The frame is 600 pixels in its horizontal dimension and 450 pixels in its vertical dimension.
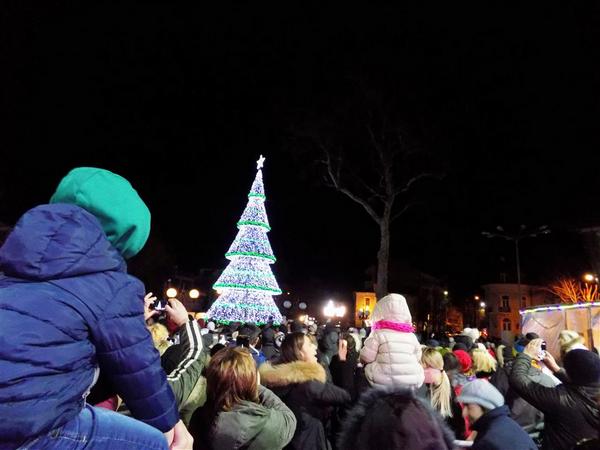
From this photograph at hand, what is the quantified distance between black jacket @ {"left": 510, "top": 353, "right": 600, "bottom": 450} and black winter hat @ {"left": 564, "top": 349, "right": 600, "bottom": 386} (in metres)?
0.07

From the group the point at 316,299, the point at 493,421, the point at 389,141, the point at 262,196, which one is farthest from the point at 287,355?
the point at 316,299

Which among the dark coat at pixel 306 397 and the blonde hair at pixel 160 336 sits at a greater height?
the blonde hair at pixel 160 336

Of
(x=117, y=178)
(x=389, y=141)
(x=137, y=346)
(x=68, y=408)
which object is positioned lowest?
(x=68, y=408)

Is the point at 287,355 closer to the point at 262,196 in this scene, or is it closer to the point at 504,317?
the point at 262,196

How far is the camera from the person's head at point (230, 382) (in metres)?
3.20

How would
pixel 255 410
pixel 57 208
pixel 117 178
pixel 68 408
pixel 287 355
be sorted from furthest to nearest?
pixel 287 355 → pixel 255 410 → pixel 117 178 → pixel 57 208 → pixel 68 408

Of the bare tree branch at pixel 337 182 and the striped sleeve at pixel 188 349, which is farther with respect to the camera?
the bare tree branch at pixel 337 182

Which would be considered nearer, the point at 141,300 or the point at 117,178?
the point at 141,300

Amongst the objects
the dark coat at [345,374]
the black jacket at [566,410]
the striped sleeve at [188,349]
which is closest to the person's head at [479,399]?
the black jacket at [566,410]

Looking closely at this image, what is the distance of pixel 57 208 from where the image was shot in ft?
5.28

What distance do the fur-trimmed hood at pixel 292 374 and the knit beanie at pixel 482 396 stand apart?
1418 mm

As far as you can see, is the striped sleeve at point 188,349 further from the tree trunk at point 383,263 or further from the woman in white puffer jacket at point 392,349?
the tree trunk at point 383,263

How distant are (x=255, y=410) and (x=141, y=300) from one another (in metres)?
1.83

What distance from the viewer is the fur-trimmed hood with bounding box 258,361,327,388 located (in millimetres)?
4336
